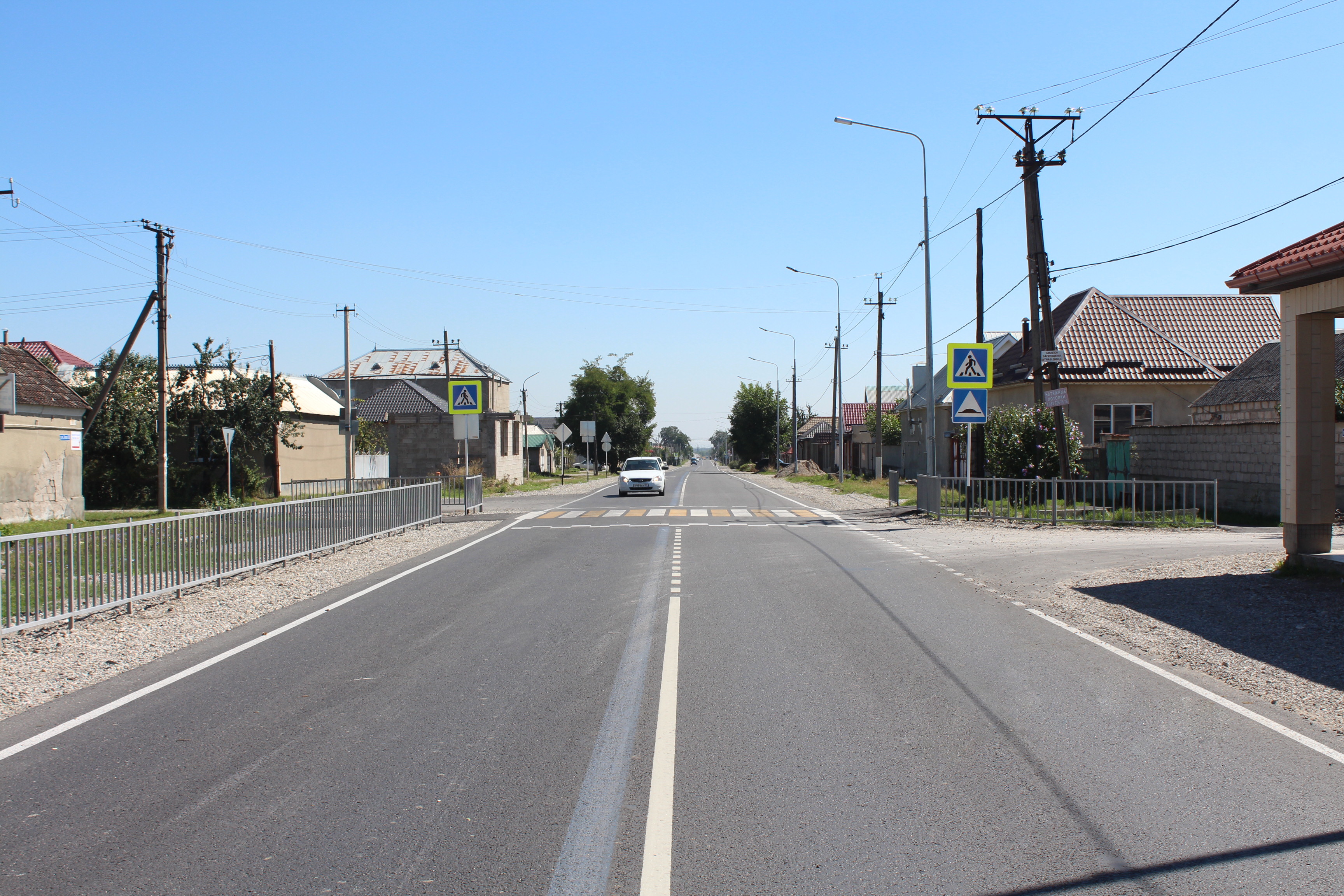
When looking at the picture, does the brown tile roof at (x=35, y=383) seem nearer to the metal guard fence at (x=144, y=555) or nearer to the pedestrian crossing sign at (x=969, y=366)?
the metal guard fence at (x=144, y=555)

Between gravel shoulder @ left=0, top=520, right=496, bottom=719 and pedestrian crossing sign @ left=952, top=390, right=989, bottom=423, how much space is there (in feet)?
43.3

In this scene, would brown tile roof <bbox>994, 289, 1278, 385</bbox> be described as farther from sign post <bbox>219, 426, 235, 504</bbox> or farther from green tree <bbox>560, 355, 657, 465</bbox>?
green tree <bbox>560, 355, 657, 465</bbox>

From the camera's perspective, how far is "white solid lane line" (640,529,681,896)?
3.77m

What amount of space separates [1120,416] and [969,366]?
14536mm

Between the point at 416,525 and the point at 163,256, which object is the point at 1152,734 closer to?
the point at 416,525

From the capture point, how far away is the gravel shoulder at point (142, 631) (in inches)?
288

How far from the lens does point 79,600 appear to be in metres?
9.37

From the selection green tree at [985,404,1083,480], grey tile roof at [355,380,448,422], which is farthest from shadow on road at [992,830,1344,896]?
grey tile roof at [355,380,448,422]

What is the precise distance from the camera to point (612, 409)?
9531cm

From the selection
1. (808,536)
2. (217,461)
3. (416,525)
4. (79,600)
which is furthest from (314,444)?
(79,600)

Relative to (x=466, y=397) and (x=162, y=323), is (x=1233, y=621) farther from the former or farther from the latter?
(x=162, y=323)

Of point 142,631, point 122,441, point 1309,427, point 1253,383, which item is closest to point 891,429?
point 1253,383

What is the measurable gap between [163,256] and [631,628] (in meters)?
27.2

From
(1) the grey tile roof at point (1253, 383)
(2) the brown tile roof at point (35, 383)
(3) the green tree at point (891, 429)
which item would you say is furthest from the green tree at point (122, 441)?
(3) the green tree at point (891, 429)
